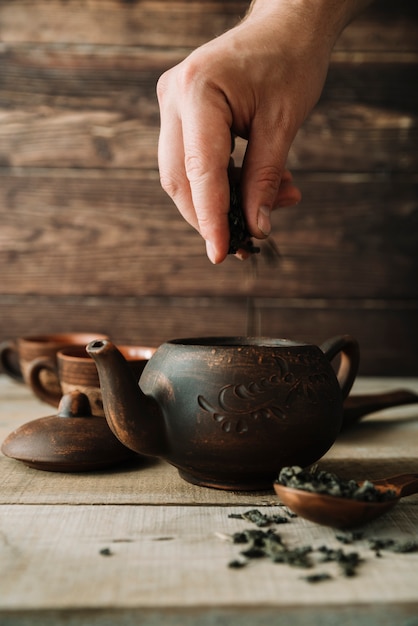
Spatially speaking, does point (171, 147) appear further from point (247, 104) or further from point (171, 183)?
point (247, 104)

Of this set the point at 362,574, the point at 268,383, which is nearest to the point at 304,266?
the point at 268,383

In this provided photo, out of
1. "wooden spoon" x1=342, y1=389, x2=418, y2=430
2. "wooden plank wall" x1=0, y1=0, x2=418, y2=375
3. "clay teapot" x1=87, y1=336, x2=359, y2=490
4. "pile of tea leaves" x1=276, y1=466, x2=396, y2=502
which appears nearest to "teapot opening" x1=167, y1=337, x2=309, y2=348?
"clay teapot" x1=87, y1=336, x2=359, y2=490

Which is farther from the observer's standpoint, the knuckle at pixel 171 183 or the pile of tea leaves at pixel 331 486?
the knuckle at pixel 171 183

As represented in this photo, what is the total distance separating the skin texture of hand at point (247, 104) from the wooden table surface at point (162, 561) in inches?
14.1

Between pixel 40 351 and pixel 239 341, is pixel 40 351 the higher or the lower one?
the lower one

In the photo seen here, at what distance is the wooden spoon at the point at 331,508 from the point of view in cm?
62

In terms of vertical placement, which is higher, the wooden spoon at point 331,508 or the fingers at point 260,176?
the fingers at point 260,176

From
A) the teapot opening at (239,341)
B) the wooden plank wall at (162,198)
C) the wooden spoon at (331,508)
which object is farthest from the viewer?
the wooden plank wall at (162,198)

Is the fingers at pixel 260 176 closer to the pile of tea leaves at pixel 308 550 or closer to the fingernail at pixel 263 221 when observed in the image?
the fingernail at pixel 263 221

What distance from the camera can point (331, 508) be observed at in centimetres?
62

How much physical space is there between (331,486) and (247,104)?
21.3 inches

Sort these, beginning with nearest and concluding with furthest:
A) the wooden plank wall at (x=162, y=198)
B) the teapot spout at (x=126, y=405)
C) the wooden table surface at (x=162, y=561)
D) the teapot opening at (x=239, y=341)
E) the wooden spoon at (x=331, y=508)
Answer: the wooden table surface at (x=162, y=561) < the wooden spoon at (x=331, y=508) < the teapot spout at (x=126, y=405) < the teapot opening at (x=239, y=341) < the wooden plank wall at (x=162, y=198)

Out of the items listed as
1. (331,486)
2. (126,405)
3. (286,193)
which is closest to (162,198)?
(286,193)

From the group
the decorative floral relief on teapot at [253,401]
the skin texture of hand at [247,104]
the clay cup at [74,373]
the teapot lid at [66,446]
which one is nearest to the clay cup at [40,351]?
the clay cup at [74,373]
